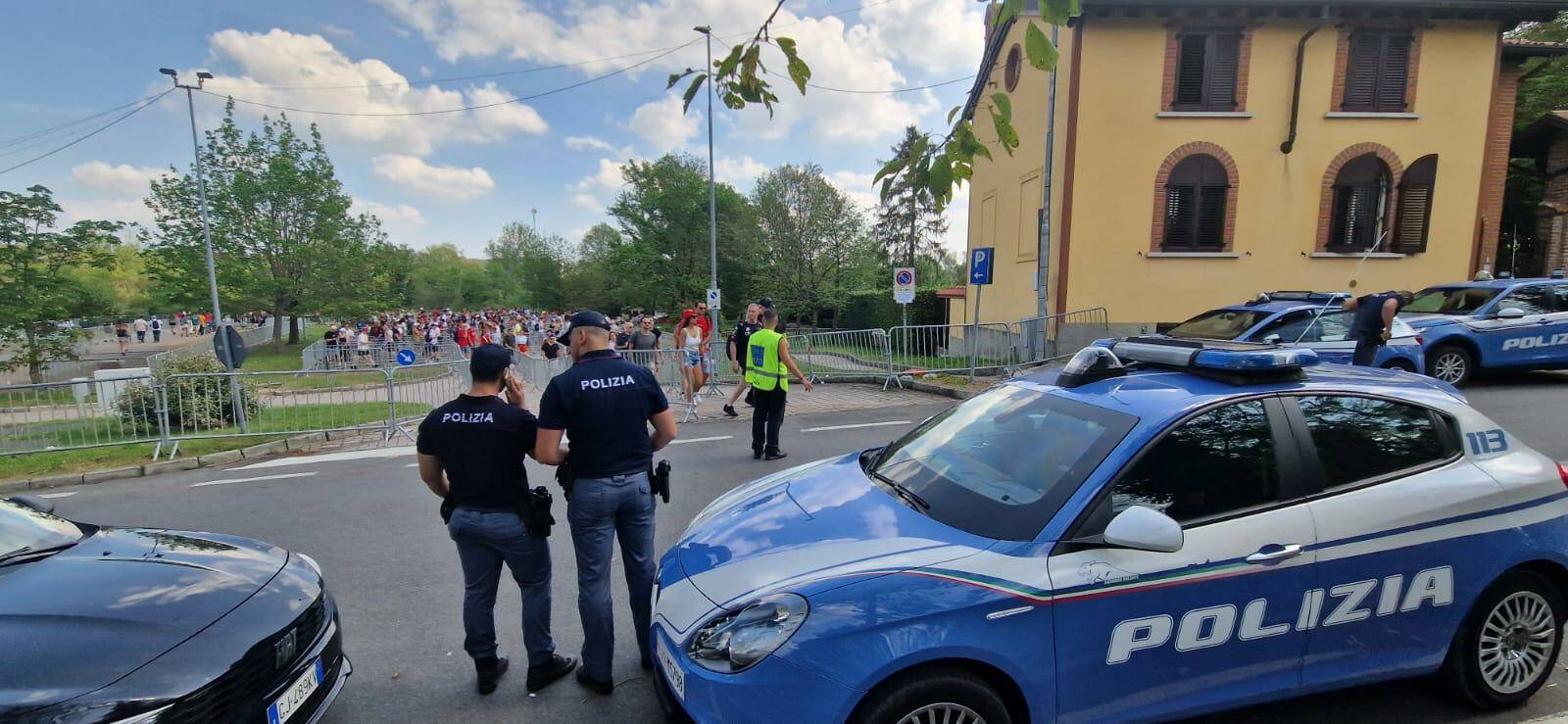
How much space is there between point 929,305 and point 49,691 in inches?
1088

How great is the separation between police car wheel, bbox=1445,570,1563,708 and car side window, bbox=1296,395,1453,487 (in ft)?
2.02

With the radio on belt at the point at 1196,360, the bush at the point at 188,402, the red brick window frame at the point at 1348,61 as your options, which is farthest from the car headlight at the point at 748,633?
the red brick window frame at the point at 1348,61

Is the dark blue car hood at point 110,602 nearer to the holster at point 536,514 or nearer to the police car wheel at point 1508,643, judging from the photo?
the holster at point 536,514

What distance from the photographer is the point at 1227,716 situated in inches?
106

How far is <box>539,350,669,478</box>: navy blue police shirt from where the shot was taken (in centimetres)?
300

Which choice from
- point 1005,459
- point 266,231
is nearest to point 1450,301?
point 1005,459

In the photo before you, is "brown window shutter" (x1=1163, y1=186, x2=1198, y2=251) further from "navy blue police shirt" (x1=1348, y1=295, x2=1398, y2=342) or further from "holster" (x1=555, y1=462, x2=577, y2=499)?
"holster" (x1=555, y1=462, x2=577, y2=499)

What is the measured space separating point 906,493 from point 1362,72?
1815 cm

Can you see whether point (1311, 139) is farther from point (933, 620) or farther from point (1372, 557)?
point (933, 620)

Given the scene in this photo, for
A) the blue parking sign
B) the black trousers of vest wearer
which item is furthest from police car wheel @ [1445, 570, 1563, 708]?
the blue parking sign

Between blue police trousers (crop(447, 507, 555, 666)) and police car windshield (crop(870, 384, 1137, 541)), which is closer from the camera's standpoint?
police car windshield (crop(870, 384, 1137, 541))

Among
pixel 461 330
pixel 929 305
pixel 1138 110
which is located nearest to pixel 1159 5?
pixel 1138 110

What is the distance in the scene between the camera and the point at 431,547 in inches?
197

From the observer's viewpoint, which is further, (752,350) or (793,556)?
(752,350)
